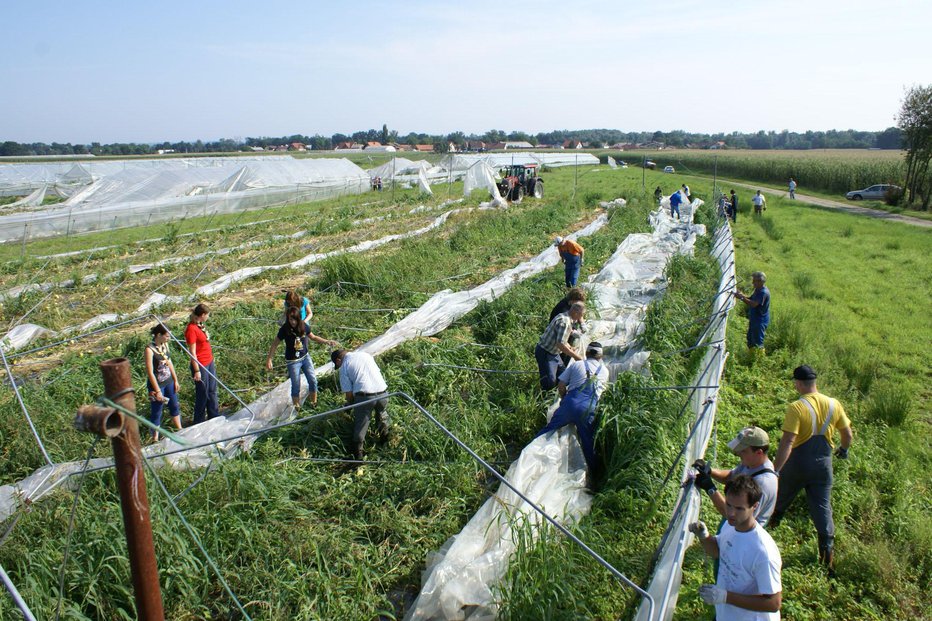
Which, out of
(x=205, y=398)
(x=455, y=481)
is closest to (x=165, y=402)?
(x=205, y=398)

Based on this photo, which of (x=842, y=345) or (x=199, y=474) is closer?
(x=199, y=474)

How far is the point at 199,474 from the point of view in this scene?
4582 mm

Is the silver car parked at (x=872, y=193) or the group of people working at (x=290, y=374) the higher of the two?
the silver car parked at (x=872, y=193)

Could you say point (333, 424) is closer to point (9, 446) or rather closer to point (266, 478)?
point (266, 478)

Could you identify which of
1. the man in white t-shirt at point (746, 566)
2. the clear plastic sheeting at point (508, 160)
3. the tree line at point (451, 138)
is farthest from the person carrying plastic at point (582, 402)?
the tree line at point (451, 138)

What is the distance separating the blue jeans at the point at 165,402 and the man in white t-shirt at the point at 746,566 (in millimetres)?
4900

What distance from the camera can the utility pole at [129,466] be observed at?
202 cm

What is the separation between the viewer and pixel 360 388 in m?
5.12

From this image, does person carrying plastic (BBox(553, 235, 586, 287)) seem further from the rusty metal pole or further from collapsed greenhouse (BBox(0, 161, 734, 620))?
the rusty metal pole

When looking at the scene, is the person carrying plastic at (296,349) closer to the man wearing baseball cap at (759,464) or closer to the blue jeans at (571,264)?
the man wearing baseball cap at (759,464)

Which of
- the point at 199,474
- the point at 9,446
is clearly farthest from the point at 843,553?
the point at 9,446

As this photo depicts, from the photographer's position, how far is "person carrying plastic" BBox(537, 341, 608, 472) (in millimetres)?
4895

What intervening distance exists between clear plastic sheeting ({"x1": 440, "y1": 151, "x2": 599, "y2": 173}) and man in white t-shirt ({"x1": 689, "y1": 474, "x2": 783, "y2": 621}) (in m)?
26.3

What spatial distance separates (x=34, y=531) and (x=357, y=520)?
212 centimetres
